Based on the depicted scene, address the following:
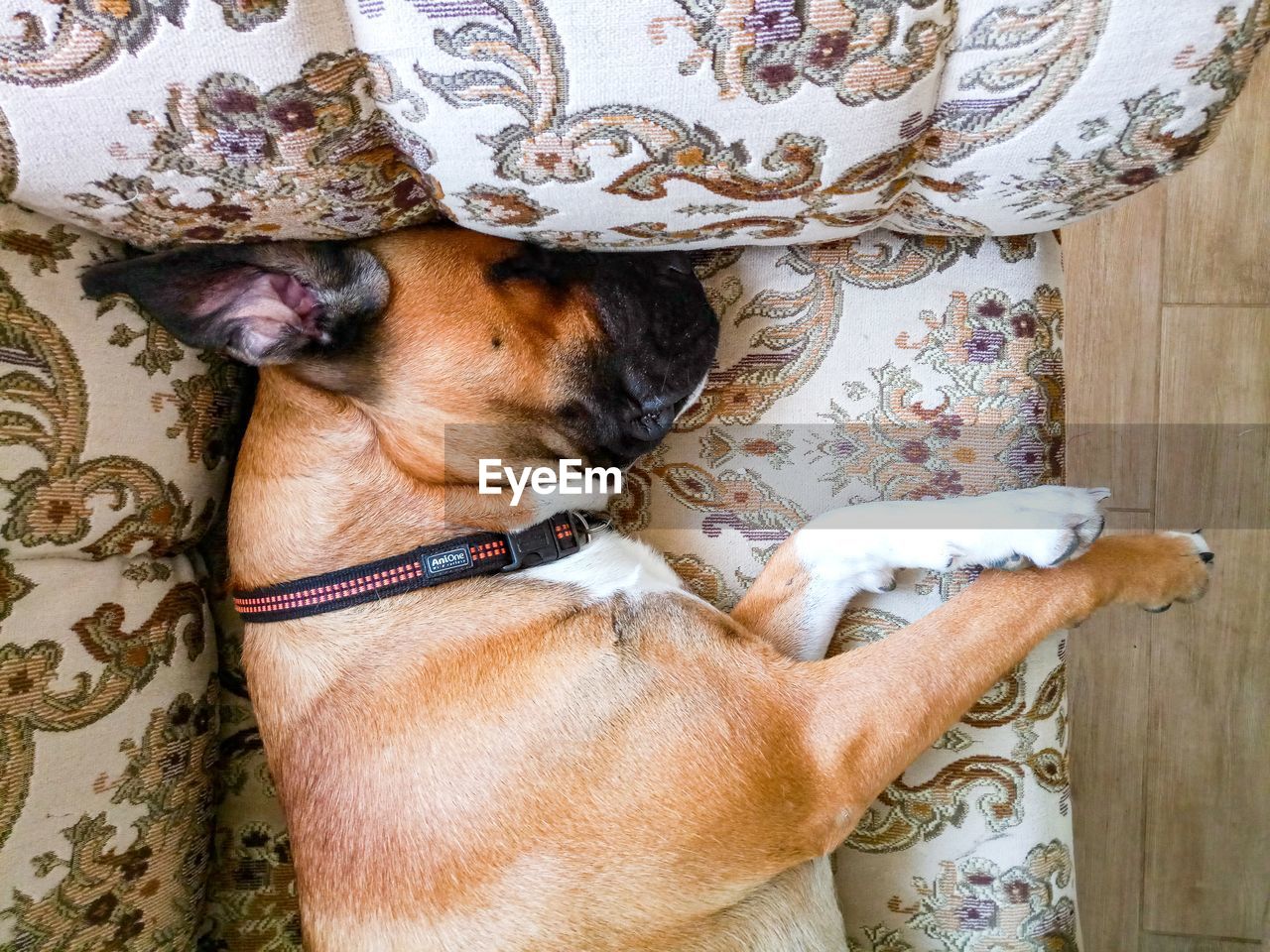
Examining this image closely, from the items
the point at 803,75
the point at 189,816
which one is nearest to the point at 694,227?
the point at 803,75

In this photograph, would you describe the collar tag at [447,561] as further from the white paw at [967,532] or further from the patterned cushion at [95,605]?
the white paw at [967,532]

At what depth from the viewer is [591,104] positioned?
1.04m

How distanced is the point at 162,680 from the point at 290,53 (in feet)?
3.48

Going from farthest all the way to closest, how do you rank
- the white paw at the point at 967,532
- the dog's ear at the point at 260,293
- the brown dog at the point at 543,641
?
the white paw at the point at 967,532 < the brown dog at the point at 543,641 < the dog's ear at the point at 260,293

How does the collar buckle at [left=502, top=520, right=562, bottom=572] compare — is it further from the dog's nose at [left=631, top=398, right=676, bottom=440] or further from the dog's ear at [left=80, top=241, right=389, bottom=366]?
the dog's ear at [left=80, top=241, right=389, bottom=366]

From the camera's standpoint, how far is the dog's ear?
3.85 feet

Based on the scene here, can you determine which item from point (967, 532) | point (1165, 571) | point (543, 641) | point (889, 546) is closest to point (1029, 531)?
point (967, 532)

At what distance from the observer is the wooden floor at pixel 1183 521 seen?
2.11 meters

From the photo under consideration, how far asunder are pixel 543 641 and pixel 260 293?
709 millimetres

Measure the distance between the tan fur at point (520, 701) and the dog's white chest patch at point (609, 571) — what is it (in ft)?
0.10

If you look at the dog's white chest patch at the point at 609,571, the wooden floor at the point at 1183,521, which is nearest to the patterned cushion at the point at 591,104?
the dog's white chest patch at the point at 609,571

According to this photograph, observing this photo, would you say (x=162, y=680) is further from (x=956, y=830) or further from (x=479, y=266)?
(x=956, y=830)

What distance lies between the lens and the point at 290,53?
1.00 meters

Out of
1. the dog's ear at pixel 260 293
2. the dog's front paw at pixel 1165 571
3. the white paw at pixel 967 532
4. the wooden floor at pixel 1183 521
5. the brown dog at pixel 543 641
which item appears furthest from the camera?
the wooden floor at pixel 1183 521
